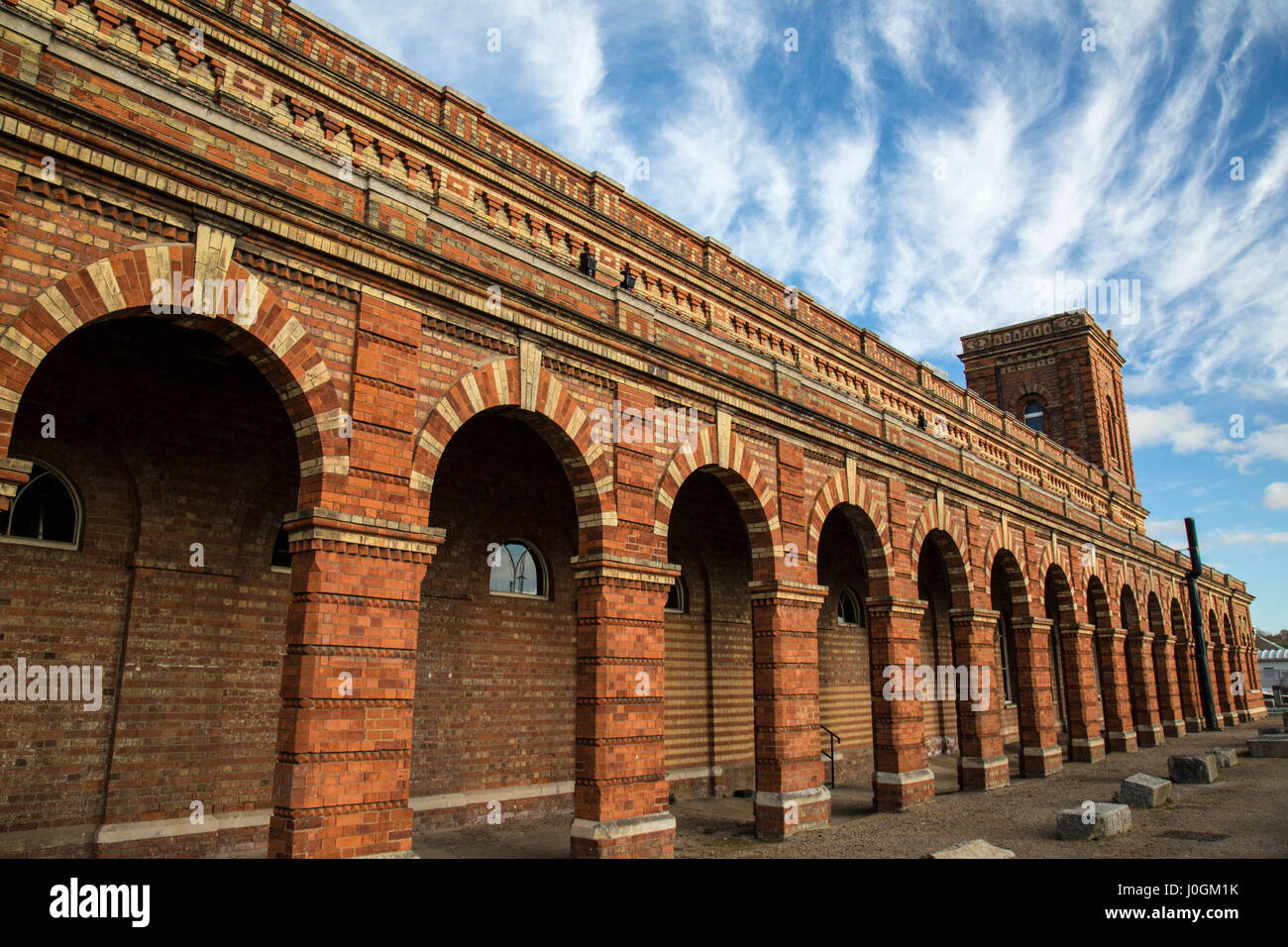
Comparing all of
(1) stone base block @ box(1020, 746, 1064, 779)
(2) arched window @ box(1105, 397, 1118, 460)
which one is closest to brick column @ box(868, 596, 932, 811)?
(1) stone base block @ box(1020, 746, 1064, 779)

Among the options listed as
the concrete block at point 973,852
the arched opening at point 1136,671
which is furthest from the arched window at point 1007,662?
the concrete block at point 973,852

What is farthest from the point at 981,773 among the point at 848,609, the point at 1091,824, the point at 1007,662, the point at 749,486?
the point at 1007,662

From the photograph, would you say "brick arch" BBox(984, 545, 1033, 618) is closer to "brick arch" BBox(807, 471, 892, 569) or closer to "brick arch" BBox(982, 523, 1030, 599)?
"brick arch" BBox(982, 523, 1030, 599)

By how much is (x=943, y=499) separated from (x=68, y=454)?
14.4m

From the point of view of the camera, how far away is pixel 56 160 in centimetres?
637

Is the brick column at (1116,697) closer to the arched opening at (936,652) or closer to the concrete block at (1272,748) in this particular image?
the concrete block at (1272,748)

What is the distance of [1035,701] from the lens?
725 inches

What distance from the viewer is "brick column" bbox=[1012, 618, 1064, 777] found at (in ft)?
60.3

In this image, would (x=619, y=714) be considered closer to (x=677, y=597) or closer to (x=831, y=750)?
(x=677, y=597)

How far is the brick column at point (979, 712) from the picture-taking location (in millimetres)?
16172

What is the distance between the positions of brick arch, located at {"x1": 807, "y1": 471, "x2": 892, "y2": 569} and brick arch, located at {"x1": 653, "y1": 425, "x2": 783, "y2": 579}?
943 millimetres

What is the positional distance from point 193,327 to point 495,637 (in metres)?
6.26

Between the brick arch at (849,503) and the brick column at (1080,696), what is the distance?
31.3 feet
